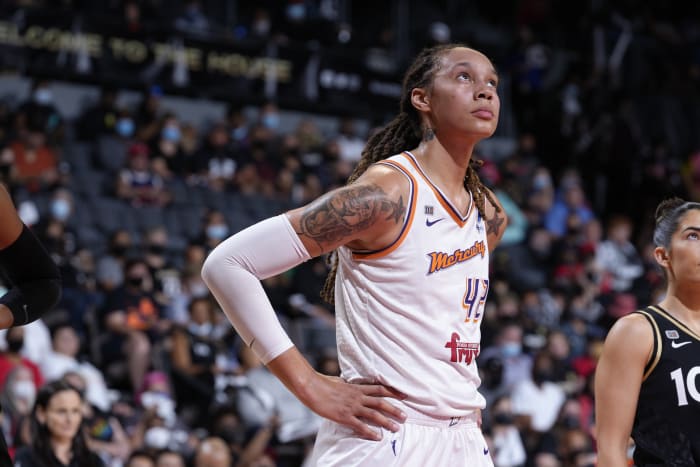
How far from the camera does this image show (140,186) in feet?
37.2

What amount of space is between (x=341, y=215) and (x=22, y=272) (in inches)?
36.7

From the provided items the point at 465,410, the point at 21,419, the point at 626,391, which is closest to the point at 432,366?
the point at 465,410

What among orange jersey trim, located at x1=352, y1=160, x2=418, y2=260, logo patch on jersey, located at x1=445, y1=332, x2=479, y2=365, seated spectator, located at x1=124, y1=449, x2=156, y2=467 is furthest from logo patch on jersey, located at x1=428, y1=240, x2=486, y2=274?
seated spectator, located at x1=124, y1=449, x2=156, y2=467

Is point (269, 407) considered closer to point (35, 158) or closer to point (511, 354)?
point (511, 354)

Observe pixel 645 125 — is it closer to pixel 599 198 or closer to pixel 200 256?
pixel 599 198

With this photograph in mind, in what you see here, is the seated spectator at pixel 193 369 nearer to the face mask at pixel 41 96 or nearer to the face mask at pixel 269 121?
the face mask at pixel 41 96

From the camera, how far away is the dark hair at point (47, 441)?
5.30 metres

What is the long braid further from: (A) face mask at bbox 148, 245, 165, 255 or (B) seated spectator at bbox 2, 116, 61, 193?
(B) seated spectator at bbox 2, 116, 61, 193

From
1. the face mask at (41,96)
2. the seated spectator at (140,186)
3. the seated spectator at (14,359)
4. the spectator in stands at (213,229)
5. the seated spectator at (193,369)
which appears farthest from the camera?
the face mask at (41,96)

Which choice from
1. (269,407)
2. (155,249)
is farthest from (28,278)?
(155,249)

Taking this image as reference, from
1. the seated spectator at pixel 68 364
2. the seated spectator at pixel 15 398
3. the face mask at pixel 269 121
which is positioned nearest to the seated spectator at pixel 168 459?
the seated spectator at pixel 15 398

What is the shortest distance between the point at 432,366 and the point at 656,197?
13.0 meters

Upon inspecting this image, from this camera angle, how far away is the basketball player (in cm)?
321

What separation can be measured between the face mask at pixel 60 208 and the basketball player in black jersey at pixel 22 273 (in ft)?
24.0
